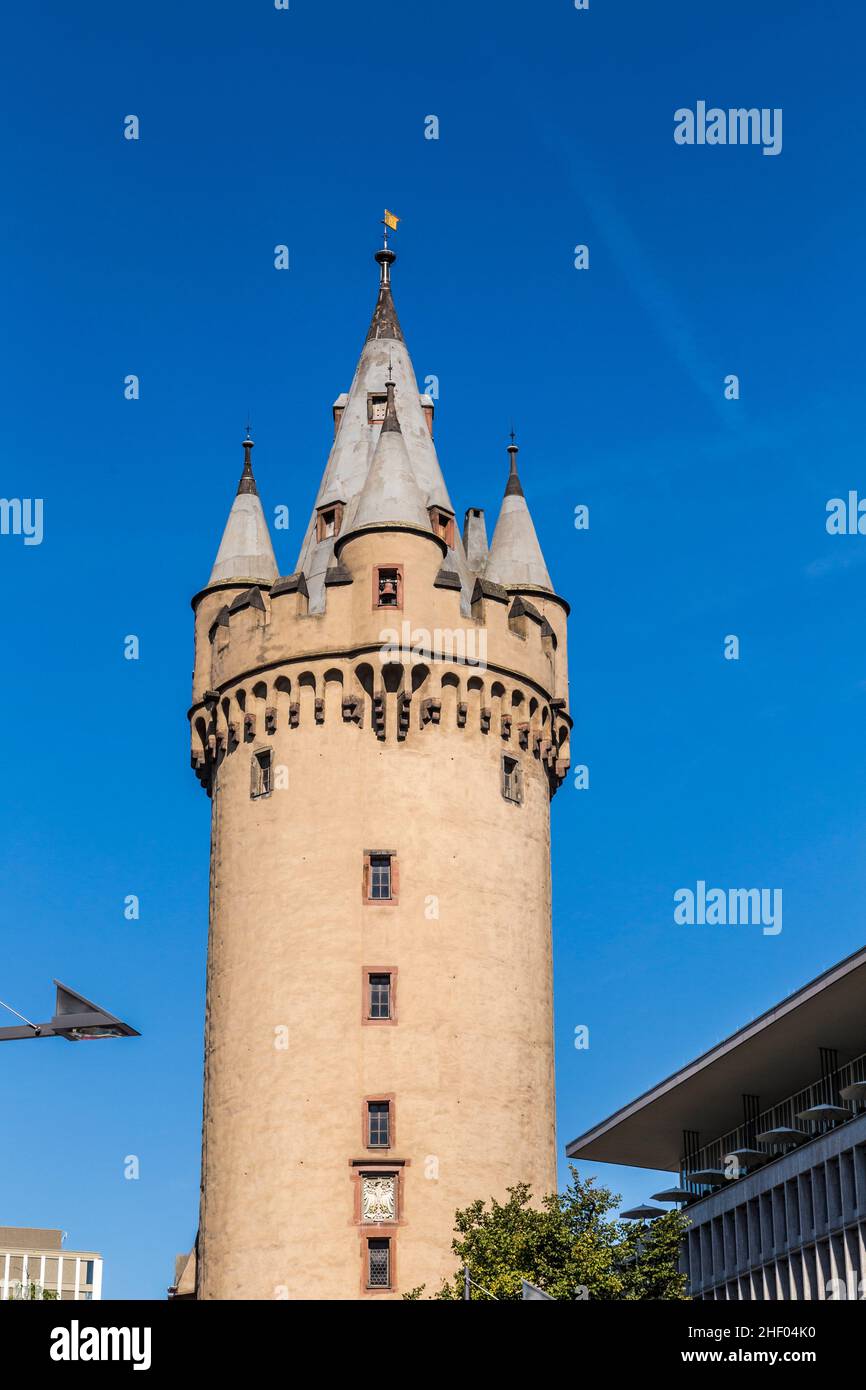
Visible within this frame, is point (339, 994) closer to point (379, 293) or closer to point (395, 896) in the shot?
point (395, 896)

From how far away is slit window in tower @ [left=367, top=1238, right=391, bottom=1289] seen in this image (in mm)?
64125

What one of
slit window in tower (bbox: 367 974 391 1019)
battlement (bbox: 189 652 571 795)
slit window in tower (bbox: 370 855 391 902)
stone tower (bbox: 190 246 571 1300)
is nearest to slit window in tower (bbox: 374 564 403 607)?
stone tower (bbox: 190 246 571 1300)

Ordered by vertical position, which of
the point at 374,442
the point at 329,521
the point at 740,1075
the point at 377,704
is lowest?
the point at 740,1075

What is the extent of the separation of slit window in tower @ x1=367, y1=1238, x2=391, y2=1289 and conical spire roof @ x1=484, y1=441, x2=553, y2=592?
2407 cm

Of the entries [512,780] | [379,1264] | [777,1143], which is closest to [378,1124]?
[379,1264]

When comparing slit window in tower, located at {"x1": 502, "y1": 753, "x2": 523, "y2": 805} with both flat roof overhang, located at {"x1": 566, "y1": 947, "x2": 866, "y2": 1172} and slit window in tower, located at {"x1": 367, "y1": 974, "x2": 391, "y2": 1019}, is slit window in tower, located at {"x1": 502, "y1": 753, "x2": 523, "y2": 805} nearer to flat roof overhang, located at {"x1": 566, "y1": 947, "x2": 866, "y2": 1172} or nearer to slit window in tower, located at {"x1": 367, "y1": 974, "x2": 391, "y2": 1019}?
slit window in tower, located at {"x1": 367, "y1": 974, "x2": 391, "y2": 1019}

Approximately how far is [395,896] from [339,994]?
348cm

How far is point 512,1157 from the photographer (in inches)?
2630

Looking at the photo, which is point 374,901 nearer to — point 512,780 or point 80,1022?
point 512,780

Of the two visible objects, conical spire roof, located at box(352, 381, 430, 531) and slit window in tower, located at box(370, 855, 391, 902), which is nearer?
slit window in tower, located at box(370, 855, 391, 902)

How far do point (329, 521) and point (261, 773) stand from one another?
10.4 m

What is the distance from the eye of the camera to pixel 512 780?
72375mm

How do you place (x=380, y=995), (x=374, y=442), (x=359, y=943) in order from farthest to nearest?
1. (x=374, y=442)
2. (x=359, y=943)
3. (x=380, y=995)
